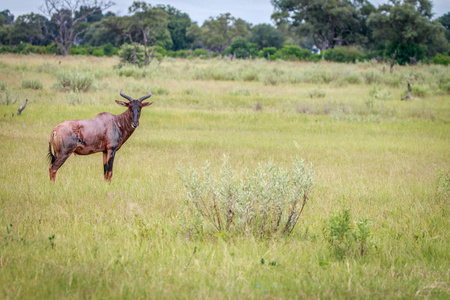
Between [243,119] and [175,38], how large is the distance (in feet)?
253

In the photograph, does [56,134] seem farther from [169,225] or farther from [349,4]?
[349,4]

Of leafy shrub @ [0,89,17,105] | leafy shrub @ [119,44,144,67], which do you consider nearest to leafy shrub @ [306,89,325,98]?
leafy shrub @ [0,89,17,105]

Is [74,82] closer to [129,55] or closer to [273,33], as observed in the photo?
[129,55]

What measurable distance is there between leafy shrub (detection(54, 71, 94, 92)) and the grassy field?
3544 mm

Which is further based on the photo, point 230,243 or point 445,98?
point 445,98

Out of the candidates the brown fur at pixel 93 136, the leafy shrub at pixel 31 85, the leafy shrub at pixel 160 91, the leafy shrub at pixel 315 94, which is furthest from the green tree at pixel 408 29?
the brown fur at pixel 93 136

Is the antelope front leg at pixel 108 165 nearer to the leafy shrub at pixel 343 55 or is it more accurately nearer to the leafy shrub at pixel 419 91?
the leafy shrub at pixel 419 91

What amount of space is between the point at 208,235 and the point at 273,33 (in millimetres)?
79974

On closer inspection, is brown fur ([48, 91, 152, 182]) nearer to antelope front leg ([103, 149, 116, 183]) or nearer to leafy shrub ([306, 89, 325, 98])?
antelope front leg ([103, 149, 116, 183])

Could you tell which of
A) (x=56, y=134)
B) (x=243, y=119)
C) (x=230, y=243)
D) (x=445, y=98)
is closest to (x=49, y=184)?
(x=56, y=134)

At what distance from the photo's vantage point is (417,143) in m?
13.0

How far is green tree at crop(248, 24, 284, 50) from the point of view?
8075cm

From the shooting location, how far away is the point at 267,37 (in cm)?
8075

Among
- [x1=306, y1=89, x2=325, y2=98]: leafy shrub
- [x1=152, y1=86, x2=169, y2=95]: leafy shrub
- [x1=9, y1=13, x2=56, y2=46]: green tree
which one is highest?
[x1=9, y1=13, x2=56, y2=46]: green tree
